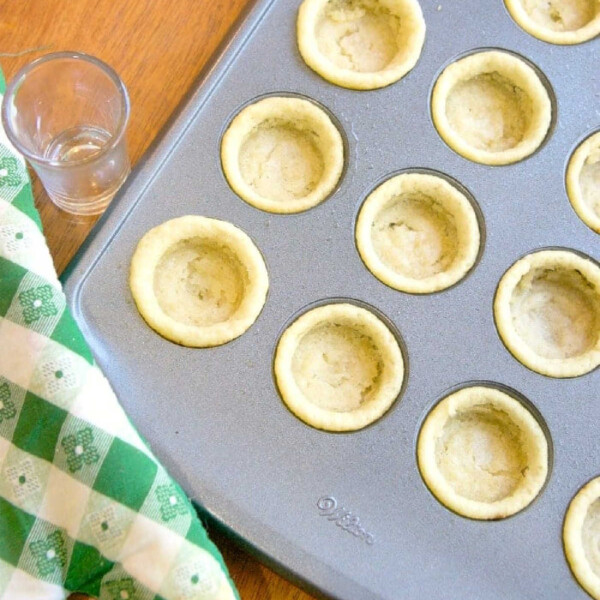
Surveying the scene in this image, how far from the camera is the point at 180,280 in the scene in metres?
1.08

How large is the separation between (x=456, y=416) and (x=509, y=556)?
0.19 m

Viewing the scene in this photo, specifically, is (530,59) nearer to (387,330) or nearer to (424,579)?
(387,330)

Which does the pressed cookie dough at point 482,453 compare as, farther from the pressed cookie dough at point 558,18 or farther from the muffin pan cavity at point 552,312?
the pressed cookie dough at point 558,18

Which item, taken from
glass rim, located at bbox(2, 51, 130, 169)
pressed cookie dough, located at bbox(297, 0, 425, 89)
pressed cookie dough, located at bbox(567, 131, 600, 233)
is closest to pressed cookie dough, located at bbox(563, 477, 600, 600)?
pressed cookie dough, located at bbox(567, 131, 600, 233)

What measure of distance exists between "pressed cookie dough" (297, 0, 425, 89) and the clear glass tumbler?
0.96 feet

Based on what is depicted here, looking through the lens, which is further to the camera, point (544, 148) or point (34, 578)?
point (544, 148)

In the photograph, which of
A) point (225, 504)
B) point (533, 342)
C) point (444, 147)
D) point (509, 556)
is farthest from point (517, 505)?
point (444, 147)

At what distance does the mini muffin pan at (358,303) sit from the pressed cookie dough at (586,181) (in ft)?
0.04

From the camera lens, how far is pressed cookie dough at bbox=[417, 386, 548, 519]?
0.98 metres

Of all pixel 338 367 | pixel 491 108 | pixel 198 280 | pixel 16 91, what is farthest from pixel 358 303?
pixel 16 91

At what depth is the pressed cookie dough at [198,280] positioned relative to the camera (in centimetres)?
101

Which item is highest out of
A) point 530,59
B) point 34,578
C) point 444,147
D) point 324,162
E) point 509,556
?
point 530,59

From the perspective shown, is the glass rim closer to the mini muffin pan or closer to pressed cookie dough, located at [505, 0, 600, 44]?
the mini muffin pan

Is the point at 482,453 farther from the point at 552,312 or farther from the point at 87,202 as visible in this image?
the point at 87,202
